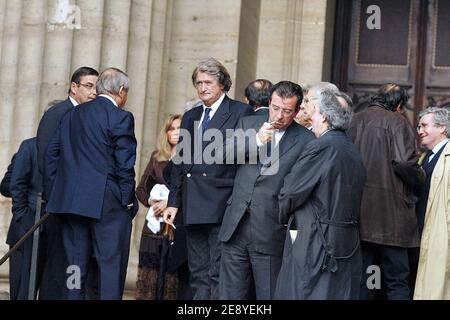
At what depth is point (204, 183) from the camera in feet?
31.8

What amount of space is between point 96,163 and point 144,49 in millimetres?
2566

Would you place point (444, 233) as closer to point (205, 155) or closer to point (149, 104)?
point (205, 155)

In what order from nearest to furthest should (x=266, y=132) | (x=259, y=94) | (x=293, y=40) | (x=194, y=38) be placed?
(x=266, y=132) → (x=259, y=94) → (x=194, y=38) → (x=293, y=40)

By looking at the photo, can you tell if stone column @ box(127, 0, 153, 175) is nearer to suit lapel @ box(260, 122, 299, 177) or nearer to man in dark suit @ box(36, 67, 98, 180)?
man in dark suit @ box(36, 67, 98, 180)

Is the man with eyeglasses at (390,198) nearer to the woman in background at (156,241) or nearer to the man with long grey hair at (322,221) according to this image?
the man with long grey hair at (322,221)

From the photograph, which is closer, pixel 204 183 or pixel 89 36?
pixel 204 183

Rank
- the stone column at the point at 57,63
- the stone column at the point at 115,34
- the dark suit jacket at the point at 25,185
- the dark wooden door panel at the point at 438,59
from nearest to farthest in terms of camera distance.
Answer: the dark suit jacket at the point at 25,185
the stone column at the point at 57,63
the stone column at the point at 115,34
the dark wooden door panel at the point at 438,59

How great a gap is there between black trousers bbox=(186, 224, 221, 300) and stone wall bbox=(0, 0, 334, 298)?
2.09m

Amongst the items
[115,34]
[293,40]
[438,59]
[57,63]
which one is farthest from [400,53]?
[57,63]

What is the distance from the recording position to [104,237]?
9.69 m

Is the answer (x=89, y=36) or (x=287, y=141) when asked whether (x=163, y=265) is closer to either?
(x=287, y=141)

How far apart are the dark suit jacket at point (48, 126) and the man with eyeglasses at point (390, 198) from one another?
232cm

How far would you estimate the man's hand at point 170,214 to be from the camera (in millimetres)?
9867

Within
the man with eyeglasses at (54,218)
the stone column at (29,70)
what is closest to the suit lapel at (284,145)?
the man with eyeglasses at (54,218)
